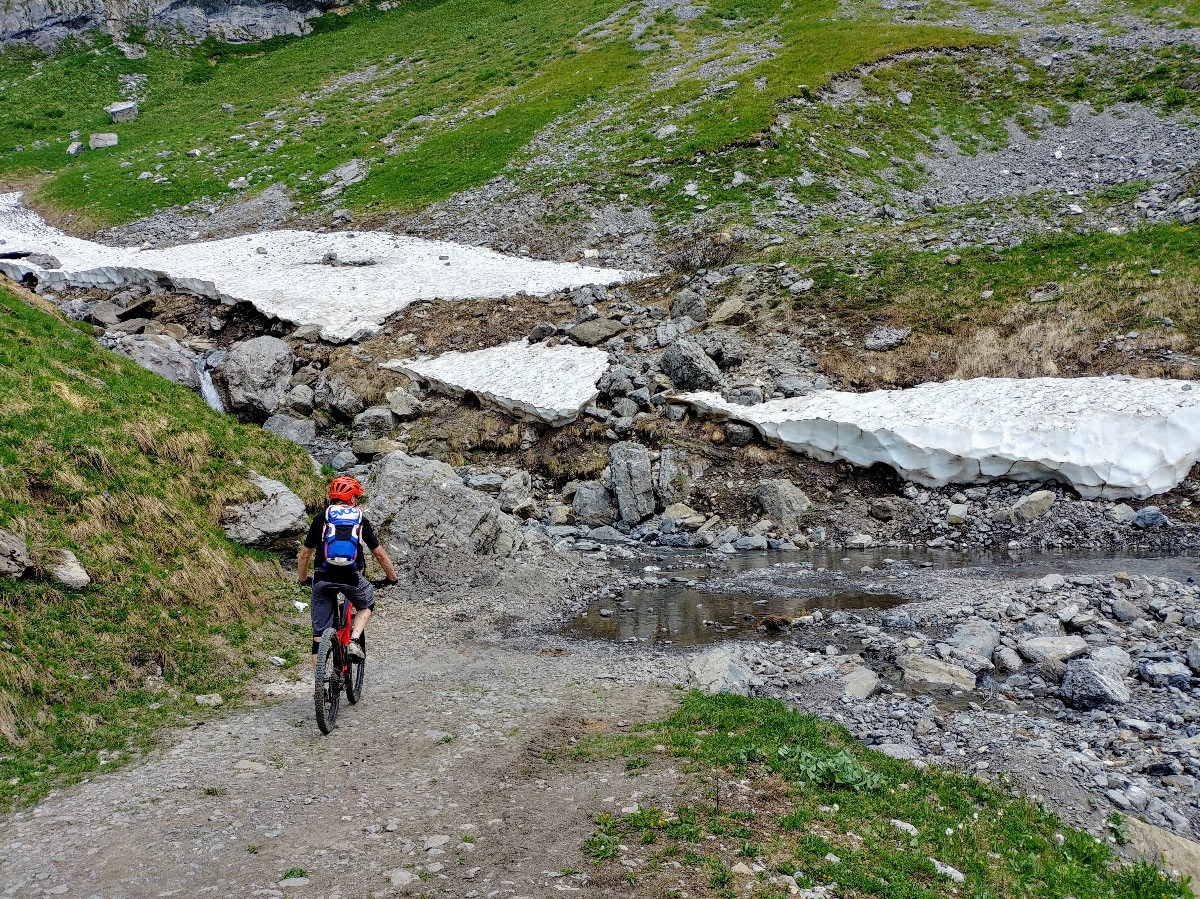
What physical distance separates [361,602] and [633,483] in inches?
555

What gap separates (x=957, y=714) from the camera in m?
11.9

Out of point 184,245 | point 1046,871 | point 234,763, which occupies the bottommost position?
point 1046,871

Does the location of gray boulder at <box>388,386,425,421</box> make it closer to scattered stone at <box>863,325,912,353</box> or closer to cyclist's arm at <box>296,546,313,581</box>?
scattered stone at <box>863,325,912,353</box>

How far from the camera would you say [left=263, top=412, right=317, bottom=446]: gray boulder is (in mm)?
29516

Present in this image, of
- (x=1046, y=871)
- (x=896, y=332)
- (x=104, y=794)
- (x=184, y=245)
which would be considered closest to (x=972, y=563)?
(x=896, y=332)

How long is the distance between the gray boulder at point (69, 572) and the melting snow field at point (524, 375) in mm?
16812

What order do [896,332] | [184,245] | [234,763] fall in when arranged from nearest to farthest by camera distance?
[234,763] → [896,332] → [184,245]

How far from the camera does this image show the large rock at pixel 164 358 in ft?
99.2

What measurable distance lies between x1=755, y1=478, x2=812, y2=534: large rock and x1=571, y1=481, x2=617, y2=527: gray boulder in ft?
15.5

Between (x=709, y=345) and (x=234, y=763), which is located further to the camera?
(x=709, y=345)

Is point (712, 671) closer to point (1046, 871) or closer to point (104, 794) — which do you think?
point (1046, 871)

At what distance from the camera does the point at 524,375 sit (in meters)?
30.2

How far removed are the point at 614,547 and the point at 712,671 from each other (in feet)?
30.7

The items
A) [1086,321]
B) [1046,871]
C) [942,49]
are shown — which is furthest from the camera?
[942,49]
